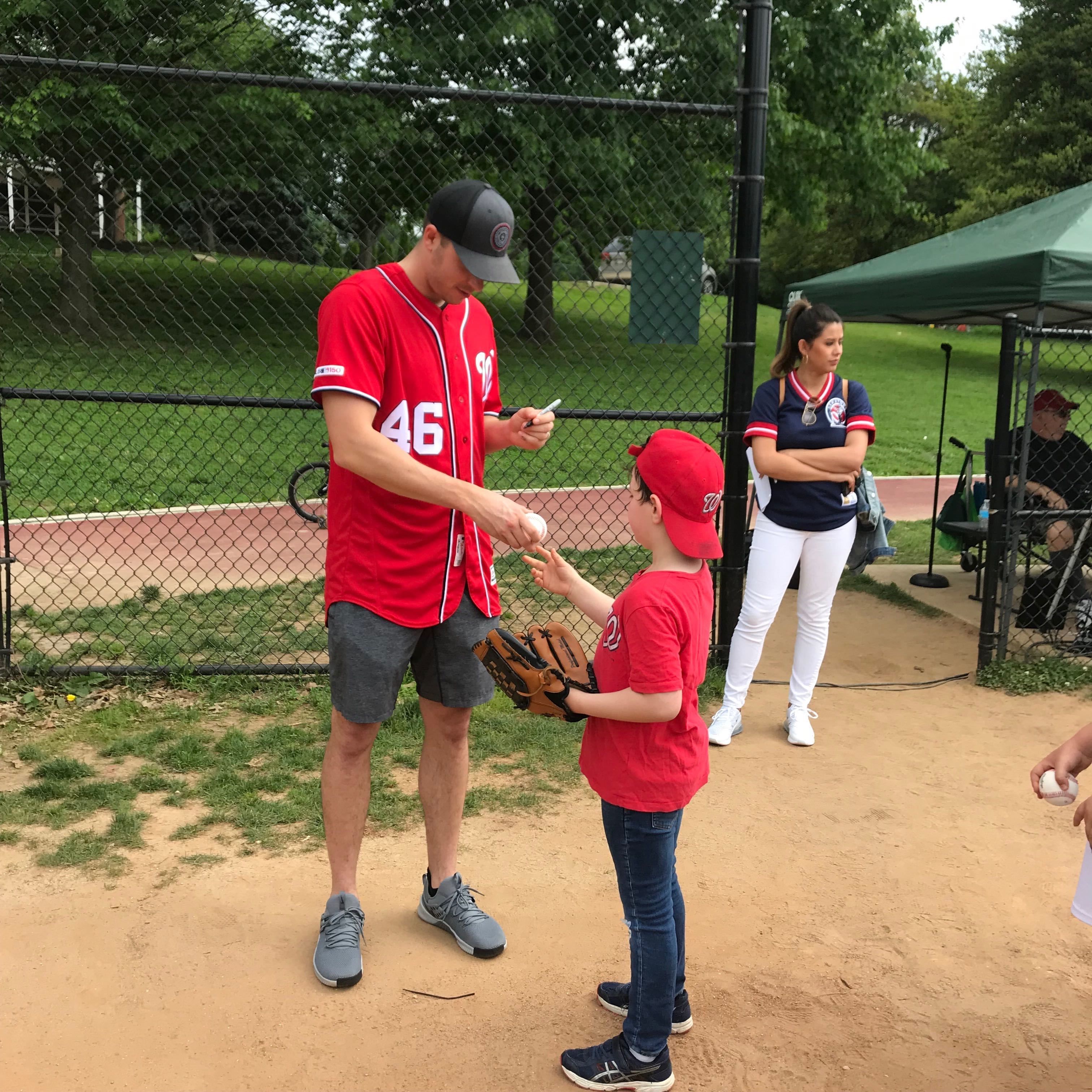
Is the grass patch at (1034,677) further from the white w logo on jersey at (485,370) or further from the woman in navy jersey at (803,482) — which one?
the white w logo on jersey at (485,370)

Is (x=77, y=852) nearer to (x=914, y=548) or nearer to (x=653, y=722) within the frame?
(x=653, y=722)

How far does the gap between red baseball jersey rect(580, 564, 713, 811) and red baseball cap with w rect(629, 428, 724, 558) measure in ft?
0.30

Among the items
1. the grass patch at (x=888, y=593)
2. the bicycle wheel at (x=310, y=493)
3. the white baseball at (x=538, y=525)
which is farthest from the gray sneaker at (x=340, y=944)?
the bicycle wheel at (x=310, y=493)

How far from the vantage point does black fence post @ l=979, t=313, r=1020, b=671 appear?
5629mm

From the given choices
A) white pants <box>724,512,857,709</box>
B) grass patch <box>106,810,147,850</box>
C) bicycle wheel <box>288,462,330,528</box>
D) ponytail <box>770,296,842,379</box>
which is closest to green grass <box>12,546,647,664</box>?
grass patch <box>106,810,147,850</box>

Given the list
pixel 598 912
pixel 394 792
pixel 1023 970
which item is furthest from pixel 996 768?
pixel 394 792

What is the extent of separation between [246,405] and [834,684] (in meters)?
3.31

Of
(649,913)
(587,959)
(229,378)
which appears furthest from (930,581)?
(229,378)

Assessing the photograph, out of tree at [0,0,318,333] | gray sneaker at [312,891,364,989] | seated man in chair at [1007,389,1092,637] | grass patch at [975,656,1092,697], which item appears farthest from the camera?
tree at [0,0,318,333]

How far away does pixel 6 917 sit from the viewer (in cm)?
319

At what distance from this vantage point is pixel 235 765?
4.30 meters

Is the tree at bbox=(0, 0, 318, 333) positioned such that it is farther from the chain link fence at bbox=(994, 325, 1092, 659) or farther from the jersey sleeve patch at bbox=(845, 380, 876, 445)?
the chain link fence at bbox=(994, 325, 1092, 659)

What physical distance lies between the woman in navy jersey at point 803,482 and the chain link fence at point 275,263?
64cm

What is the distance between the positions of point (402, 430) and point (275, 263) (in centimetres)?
438
